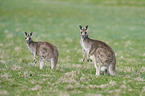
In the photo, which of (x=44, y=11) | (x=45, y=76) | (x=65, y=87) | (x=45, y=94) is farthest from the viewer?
(x=44, y=11)

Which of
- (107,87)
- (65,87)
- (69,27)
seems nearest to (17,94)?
(65,87)

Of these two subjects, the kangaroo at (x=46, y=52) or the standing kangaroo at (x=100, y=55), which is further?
the kangaroo at (x=46, y=52)

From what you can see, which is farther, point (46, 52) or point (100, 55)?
point (46, 52)

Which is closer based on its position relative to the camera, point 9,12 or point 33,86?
point 33,86

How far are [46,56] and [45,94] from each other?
345cm

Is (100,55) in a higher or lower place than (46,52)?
lower

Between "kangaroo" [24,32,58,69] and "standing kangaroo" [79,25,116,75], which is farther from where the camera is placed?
"kangaroo" [24,32,58,69]

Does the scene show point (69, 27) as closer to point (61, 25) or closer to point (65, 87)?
point (61, 25)

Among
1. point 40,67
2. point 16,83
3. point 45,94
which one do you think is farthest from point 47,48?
point 45,94

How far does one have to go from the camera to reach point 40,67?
11.1 m

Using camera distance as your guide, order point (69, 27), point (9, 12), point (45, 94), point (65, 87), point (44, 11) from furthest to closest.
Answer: point (44, 11), point (9, 12), point (69, 27), point (65, 87), point (45, 94)

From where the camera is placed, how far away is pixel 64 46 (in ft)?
75.7

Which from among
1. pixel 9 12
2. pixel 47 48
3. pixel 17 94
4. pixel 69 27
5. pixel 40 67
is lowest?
pixel 17 94

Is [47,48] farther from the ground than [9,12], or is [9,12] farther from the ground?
[9,12]
